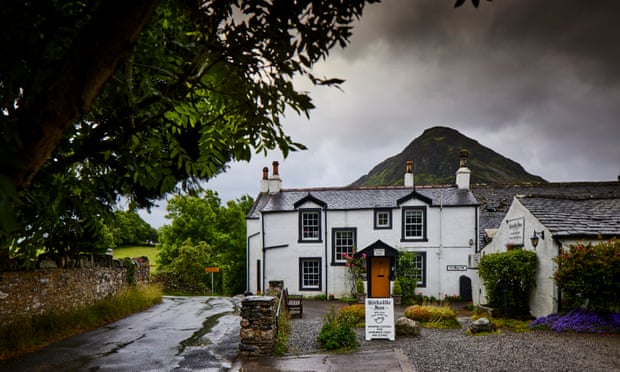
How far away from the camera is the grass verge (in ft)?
30.9

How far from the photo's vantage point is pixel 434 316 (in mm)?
13047

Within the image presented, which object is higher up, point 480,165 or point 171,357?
point 480,165

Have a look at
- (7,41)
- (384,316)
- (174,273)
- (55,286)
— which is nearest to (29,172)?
(7,41)

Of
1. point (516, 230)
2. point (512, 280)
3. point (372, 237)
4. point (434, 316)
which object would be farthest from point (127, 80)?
point (372, 237)

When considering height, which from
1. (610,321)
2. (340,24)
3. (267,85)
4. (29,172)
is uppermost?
(340,24)

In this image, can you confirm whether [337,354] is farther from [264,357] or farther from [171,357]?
[171,357]

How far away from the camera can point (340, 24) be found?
8.64ft

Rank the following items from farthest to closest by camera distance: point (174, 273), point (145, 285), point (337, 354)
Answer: point (174, 273), point (145, 285), point (337, 354)

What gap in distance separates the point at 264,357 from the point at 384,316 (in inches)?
131

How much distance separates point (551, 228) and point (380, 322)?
20.3 ft

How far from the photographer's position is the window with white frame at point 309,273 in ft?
77.7

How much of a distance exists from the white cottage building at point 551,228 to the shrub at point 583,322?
2.01 feet

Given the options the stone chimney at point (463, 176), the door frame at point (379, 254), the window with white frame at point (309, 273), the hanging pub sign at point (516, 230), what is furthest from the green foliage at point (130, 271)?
the stone chimney at point (463, 176)

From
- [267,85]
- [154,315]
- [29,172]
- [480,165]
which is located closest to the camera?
[29,172]
